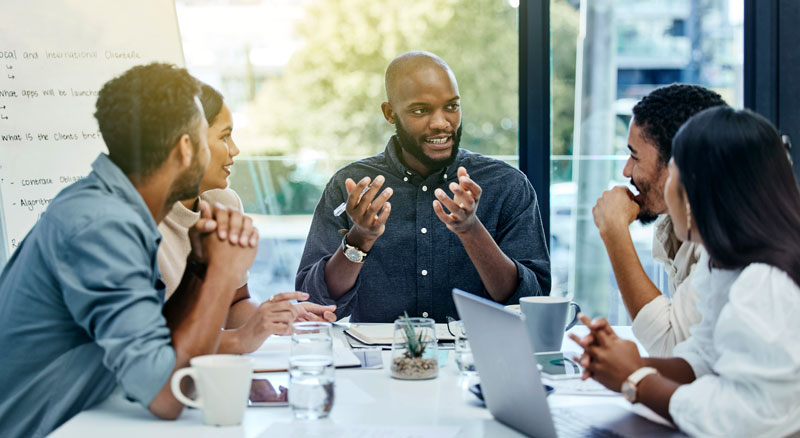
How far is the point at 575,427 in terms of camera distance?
1.20 m

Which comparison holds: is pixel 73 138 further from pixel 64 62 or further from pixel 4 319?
pixel 4 319

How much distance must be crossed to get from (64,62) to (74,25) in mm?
139

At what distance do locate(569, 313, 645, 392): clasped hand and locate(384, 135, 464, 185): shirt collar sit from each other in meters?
1.33

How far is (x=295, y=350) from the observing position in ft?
4.45

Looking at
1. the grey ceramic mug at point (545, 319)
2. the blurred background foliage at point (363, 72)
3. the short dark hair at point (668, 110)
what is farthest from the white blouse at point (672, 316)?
the blurred background foliage at point (363, 72)

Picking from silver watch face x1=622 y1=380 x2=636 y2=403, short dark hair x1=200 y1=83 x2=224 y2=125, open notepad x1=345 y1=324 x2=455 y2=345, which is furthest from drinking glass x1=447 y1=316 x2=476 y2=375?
short dark hair x1=200 y1=83 x2=224 y2=125

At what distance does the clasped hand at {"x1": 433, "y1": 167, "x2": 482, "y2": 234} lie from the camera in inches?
82.9

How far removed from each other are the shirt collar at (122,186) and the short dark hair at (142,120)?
0.12ft

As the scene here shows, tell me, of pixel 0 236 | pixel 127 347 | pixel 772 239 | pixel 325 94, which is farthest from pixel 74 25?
pixel 772 239

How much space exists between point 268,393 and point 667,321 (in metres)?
0.83

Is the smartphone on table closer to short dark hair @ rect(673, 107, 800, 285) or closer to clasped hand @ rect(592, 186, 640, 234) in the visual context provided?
short dark hair @ rect(673, 107, 800, 285)

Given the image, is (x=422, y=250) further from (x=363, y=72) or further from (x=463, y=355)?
(x=363, y=72)

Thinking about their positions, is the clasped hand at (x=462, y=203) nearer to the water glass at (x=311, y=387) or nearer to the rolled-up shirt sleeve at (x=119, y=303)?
Answer: the water glass at (x=311, y=387)

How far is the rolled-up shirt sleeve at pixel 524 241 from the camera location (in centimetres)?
232
